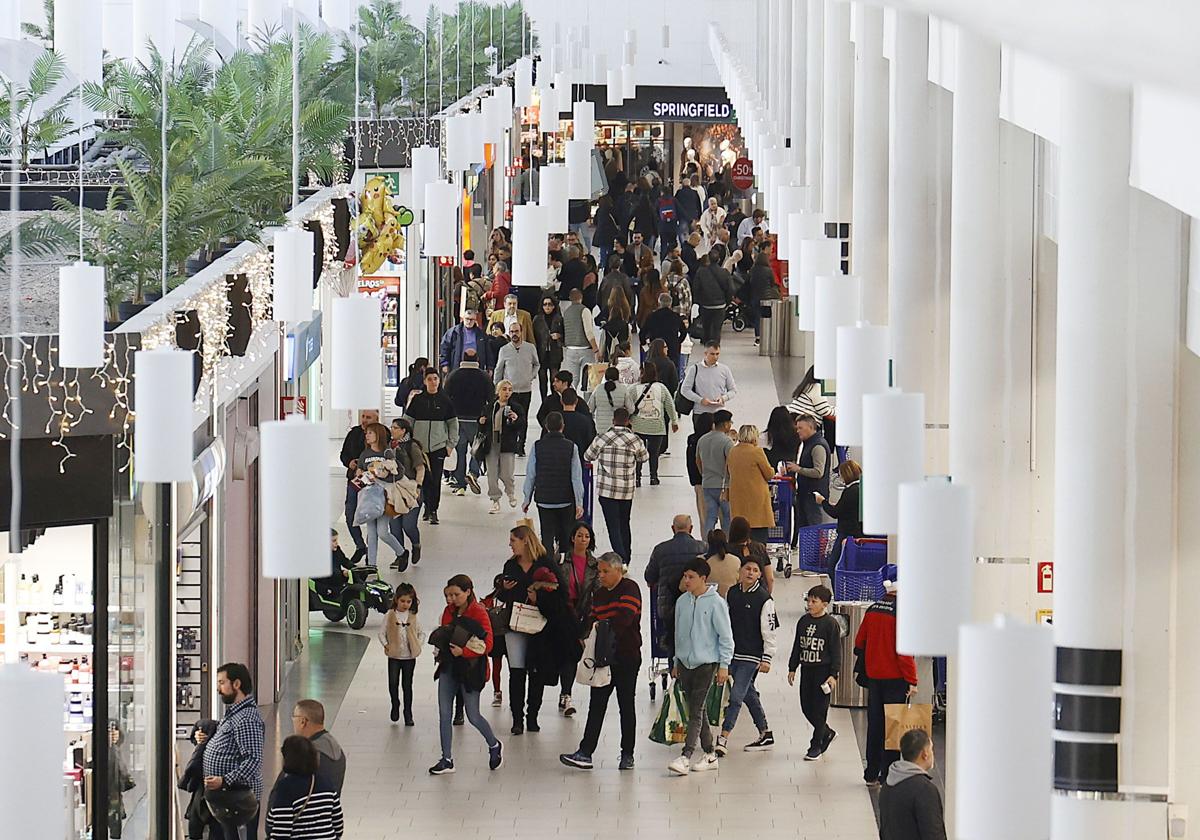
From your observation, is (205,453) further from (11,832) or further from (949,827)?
(11,832)

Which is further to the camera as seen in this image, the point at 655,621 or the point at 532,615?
the point at 655,621

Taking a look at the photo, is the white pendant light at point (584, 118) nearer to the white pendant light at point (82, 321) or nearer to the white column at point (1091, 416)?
the white pendant light at point (82, 321)

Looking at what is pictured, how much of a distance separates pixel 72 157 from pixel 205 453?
30.7 feet

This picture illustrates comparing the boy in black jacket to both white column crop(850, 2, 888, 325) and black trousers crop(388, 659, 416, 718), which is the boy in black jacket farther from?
black trousers crop(388, 659, 416, 718)

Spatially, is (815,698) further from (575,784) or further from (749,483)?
(749,483)

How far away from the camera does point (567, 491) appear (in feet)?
53.3

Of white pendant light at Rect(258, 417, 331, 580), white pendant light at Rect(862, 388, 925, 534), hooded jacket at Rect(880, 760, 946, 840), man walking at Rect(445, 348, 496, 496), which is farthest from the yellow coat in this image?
white pendant light at Rect(258, 417, 331, 580)

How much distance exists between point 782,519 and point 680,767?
528 centimetres

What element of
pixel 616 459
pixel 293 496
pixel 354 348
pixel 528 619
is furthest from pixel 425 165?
pixel 293 496

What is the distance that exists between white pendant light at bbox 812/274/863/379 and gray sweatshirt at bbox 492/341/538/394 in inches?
443

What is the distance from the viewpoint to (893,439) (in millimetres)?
5566

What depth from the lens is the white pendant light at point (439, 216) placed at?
41.0ft

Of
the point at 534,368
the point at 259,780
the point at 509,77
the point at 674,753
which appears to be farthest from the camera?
the point at 509,77

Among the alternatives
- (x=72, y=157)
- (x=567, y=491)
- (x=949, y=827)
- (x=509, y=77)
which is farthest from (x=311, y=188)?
(x=509, y=77)
